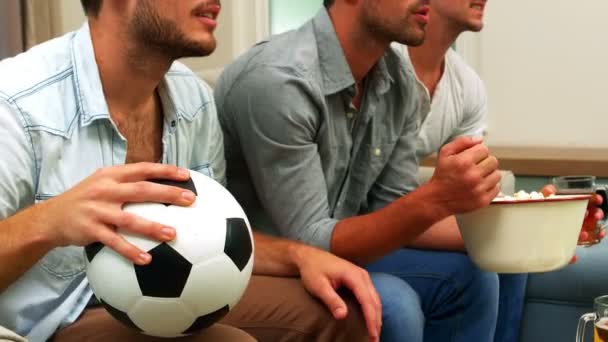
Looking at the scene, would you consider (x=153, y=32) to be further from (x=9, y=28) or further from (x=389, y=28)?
(x=9, y=28)

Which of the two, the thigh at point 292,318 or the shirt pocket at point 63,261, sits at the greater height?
the shirt pocket at point 63,261

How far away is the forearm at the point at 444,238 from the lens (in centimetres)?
159

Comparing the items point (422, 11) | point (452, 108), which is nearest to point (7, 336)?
point (422, 11)

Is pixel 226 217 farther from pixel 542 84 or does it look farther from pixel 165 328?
pixel 542 84

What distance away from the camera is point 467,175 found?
1.17m

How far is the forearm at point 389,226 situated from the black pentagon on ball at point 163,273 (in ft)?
1.65

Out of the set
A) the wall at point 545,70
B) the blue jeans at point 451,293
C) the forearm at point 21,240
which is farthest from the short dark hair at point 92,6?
the wall at point 545,70

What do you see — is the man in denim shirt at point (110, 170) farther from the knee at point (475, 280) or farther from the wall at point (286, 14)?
the wall at point (286, 14)

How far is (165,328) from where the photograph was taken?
0.91 metres

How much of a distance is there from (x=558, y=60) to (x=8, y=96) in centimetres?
229

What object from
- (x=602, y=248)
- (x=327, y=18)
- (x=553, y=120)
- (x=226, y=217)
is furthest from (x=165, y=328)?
(x=553, y=120)

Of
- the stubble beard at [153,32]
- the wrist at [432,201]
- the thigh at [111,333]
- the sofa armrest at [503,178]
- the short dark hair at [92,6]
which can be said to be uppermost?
the short dark hair at [92,6]

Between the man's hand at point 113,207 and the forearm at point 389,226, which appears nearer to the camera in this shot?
the man's hand at point 113,207

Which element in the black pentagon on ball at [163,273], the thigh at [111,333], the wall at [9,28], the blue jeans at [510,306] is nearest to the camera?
the black pentagon on ball at [163,273]
